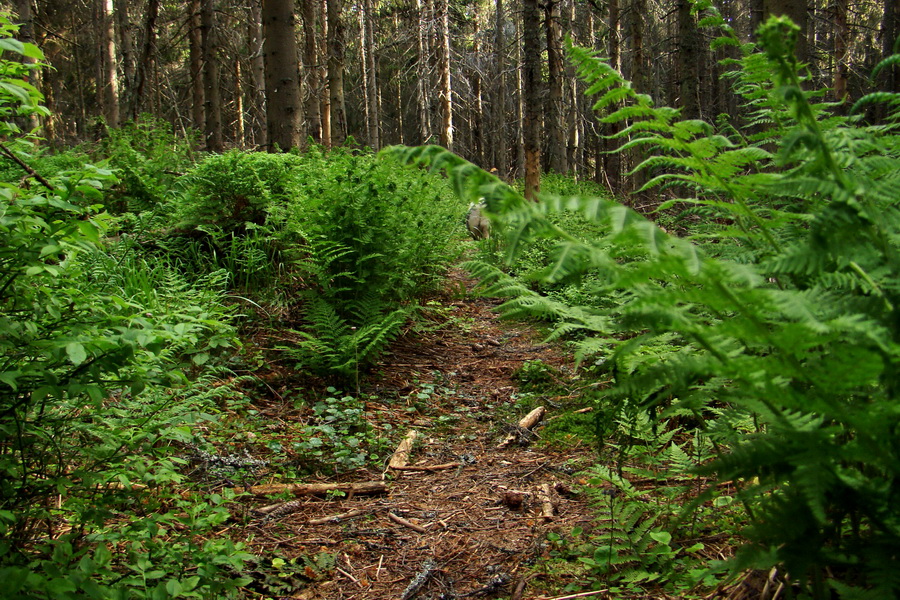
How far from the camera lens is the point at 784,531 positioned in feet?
3.63

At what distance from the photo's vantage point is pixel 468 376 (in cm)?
472

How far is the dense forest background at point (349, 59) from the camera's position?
29.7 ft

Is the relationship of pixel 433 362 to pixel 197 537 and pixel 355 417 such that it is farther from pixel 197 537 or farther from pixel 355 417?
pixel 197 537

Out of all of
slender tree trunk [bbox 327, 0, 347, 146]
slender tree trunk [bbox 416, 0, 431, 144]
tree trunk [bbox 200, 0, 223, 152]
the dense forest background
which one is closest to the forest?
the dense forest background

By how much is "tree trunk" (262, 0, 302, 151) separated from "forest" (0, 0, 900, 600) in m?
1.76

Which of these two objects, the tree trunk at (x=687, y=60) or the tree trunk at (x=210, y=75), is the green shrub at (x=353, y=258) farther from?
the tree trunk at (x=210, y=75)

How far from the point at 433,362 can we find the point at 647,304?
3889 millimetres

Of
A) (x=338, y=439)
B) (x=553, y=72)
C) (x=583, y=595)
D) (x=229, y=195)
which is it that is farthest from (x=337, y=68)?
(x=583, y=595)

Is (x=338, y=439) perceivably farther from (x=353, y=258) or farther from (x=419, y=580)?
(x=353, y=258)

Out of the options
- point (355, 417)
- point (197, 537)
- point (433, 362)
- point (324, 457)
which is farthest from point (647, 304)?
point (433, 362)

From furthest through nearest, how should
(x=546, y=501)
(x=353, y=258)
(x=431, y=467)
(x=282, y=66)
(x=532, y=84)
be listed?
(x=532, y=84), (x=282, y=66), (x=353, y=258), (x=431, y=467), (x=546, y=501)

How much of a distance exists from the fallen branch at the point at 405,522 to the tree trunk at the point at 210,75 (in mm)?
10604

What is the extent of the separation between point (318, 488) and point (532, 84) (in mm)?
7912

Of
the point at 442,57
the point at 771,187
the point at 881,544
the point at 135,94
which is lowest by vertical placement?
the point at 881,544
